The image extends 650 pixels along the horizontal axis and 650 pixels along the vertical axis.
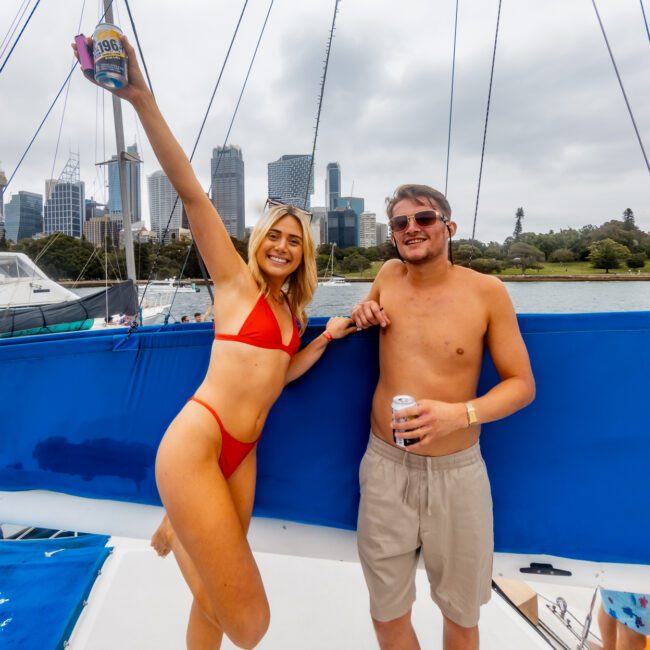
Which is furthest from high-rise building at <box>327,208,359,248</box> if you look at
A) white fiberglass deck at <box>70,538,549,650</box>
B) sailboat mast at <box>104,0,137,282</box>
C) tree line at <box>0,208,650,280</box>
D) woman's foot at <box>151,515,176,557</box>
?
sailboat mast at <box>104,0,137,282</box>

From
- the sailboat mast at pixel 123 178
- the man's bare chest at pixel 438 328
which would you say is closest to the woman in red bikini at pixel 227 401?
the man's bare chest at pixel 438 328

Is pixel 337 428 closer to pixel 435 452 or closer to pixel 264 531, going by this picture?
pixel 435 452

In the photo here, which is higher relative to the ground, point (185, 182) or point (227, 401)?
point (185, 182)

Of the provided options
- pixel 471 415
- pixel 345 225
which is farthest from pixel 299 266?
pixel 345 225

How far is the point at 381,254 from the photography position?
219 cm

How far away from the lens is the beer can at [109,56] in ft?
4.18

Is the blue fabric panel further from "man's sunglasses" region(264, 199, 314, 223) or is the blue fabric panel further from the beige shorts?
"man's sunglasses" region(264, 199, 314, 223)

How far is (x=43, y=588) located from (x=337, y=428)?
176cm

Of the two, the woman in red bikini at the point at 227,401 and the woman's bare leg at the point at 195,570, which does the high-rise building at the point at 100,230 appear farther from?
the woman's bare leg at the point at 195,570

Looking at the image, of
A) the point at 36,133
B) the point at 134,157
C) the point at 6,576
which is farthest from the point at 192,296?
the point at 6,576

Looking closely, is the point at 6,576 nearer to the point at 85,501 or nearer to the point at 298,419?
the point at 85,501

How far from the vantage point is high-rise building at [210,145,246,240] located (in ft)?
9.77

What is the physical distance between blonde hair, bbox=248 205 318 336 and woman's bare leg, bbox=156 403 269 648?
0.53m

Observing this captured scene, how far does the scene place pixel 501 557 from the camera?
5.99ft
